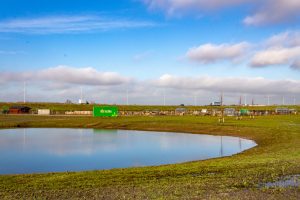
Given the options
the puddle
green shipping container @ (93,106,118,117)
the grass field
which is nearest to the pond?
the grass field

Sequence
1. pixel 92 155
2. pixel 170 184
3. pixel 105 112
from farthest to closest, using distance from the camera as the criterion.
Answer: pixel 105 112 < pixel 92 155 < pixel 170 184

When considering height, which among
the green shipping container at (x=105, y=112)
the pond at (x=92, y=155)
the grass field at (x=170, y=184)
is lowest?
the pond at (x=92, y=155)

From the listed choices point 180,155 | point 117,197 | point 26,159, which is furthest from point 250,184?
point 26,159

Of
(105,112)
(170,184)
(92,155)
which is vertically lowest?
(92,155)

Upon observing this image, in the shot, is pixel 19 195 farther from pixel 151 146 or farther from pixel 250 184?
pixel 151 146

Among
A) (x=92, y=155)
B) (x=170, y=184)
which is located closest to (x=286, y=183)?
(x=170, y=184)

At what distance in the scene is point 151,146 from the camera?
45094mm

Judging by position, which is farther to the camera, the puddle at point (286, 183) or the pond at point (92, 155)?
the pond at point (92, 155)

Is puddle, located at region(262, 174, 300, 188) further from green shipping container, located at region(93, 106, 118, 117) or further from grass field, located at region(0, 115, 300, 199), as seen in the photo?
green shipping container, located at region(93, 106, 118, 117)

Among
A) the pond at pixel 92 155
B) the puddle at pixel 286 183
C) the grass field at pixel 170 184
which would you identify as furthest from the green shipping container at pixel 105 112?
the puddle at pixel 286 183

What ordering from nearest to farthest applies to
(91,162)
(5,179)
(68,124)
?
(5,179) < (91,162) < (68,124)

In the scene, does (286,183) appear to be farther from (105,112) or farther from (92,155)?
(105,112)

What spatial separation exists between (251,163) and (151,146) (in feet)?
71.8

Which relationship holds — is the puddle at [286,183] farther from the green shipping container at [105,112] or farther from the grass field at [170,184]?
the green shipping container at [105,112]
